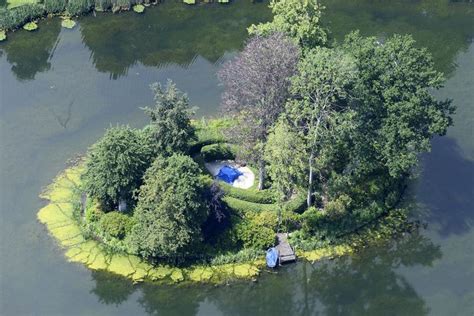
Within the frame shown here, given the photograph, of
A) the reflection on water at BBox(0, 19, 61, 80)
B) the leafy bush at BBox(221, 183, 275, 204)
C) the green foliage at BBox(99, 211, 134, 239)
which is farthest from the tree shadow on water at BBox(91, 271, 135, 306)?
the reflection on water at BBox(0, 19, 61, 80)

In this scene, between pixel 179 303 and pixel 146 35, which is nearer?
pixel 179 303

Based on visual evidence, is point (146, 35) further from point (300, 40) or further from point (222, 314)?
point (222, 314)

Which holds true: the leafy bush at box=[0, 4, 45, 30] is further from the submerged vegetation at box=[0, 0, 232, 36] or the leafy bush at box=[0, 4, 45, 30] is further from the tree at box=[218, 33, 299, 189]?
the tree at box=[218, 33, 299, 189]

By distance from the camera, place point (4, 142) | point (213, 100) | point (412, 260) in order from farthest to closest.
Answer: point (213, 100) → point (4, 142) → point (412, 260)

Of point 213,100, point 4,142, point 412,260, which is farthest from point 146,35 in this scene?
point 412,260

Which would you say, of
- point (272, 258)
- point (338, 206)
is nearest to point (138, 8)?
point (338, 206)

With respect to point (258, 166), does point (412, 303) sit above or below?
below

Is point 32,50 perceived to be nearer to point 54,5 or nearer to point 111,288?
point 54,5
